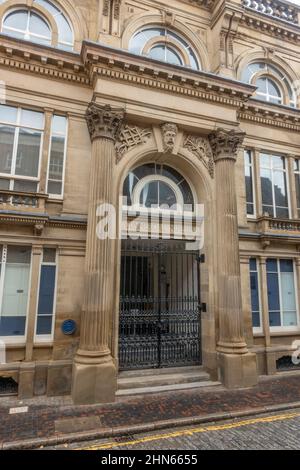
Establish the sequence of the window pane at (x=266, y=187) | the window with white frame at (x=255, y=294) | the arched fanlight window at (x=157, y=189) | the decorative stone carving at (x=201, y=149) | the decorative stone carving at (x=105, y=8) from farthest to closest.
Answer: the window pane at (x=266, y=187), the window with white frame at (x=255, y=294), the decorative stone carving at (x=201, y=149), the arched fanlight window at (x=157, y=189), the decorative stone carving at (x=105, y=8)

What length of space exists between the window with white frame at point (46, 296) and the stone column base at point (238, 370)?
5354mm

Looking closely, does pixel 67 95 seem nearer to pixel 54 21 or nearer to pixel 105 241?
pixel 54 21

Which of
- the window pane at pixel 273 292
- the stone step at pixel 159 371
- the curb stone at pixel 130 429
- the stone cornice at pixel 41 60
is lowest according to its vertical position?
the curb stone at pixel 130 429

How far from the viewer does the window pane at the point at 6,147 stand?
8.96 m

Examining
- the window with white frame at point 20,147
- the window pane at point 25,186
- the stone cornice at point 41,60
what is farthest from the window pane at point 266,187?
the window pane at point 25,186

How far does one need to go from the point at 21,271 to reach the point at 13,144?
3899 millimetres

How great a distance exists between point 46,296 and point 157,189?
209 inches

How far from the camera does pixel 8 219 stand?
8188 mm

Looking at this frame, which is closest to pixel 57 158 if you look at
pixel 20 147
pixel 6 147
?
pixel 20 147

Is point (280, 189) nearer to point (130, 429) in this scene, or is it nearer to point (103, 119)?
point (103, 119)

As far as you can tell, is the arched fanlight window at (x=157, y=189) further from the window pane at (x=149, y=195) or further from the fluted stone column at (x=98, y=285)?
the fluted stone column at (x=98, y=285)

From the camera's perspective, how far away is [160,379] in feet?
29.2

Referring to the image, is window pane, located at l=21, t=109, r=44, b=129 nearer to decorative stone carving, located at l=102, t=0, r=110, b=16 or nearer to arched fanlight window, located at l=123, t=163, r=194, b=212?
arched fanlight window, located at l=123, t=163, r=194, b=212
